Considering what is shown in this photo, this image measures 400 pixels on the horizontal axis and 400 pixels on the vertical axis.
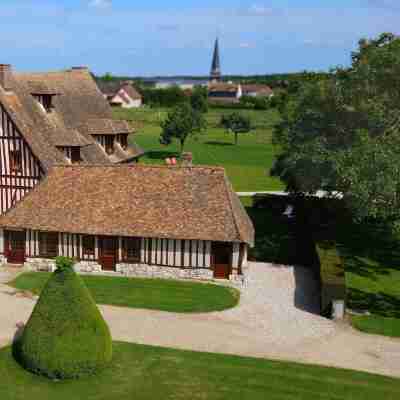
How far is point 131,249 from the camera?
979 inches

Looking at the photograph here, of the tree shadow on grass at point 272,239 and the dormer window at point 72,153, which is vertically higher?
the dormer window at point 72,153

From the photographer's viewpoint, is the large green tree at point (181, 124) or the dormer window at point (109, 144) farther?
the large green tree at point (181, 124)

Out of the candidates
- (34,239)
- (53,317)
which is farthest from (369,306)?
(34,239)

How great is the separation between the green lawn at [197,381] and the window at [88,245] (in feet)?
26.6

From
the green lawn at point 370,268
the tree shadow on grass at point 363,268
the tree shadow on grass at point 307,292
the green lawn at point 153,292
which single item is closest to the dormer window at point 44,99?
the green lawn at point 153,292

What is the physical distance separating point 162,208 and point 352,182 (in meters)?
7.91

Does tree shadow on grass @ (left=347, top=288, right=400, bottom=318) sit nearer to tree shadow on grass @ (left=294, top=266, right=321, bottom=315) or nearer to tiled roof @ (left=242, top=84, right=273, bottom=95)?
tree shadow on grass @ (left=294, top=266, right=321, bottom=315)

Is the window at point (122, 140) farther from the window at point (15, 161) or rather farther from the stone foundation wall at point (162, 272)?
the stone foundation wall at point (162, 272)

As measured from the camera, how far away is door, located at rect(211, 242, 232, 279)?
2428 cm

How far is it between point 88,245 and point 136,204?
107 inches

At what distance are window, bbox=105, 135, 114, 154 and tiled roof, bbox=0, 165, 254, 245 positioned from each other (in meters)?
6.81

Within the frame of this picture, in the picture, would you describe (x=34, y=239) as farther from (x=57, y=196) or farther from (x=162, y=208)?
(x=162, y=208)

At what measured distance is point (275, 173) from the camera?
36.2m

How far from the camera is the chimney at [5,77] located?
29438 millimetres
